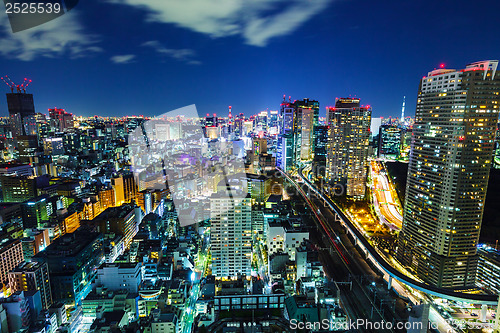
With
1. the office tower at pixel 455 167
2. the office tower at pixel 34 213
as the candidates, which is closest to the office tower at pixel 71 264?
the office tower at pixel 34 213

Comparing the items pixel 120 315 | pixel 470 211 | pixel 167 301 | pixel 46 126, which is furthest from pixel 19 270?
pixel 46 126

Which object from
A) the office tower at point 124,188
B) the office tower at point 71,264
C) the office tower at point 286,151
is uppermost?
the office tower at point 286,151

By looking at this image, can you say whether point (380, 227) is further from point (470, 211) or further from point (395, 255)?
point (470, 211)

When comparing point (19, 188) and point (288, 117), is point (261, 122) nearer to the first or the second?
point (288, 117)

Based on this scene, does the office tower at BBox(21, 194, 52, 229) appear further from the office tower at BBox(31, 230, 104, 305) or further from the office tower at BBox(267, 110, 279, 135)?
the office tower at BBox(267, 110, 279, 135)

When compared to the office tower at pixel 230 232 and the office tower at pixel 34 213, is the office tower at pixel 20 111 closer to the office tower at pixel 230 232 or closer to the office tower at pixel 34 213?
the office tower at pixel 34 213

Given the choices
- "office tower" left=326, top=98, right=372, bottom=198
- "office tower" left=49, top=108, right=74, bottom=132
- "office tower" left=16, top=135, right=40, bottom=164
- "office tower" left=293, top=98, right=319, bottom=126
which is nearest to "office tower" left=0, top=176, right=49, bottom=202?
"office tower" left=16, top=135, right=40, bottom=164

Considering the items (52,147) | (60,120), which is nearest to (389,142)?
(52,147)
